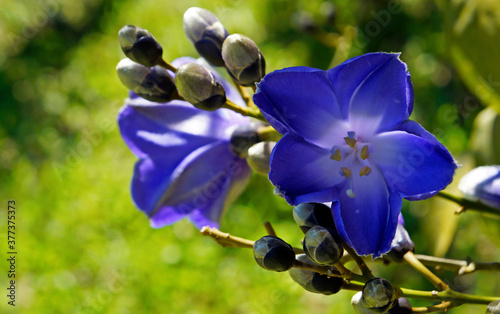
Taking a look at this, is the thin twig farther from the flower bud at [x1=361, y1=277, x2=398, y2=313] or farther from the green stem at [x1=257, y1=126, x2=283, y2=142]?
the green stem at [x1=257, y1=126, x2=283, y2=142]

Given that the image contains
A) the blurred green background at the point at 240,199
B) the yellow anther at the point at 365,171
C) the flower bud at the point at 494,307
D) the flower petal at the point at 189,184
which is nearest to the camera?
the flower bud at the point at 494,307

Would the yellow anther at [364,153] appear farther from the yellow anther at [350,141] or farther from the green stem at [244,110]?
the green stem at [244,110]

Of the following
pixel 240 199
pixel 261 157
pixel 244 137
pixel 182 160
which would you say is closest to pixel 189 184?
pixel 182 160

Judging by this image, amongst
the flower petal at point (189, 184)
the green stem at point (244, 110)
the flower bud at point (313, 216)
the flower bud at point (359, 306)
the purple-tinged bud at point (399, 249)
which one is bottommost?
the flower petal at point (189, 184)

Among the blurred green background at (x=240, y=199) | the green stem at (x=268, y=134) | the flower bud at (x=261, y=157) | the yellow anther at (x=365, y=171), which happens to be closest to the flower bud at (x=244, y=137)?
the green stem at (x=268, y=134)

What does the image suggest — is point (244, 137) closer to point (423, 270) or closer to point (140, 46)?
point (140, 46)

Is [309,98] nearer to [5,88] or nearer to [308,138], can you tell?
[308,138]

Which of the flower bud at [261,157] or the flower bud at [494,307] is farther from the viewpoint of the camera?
the flower bud at [261,157]

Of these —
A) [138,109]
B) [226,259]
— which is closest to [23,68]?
[226,259]
